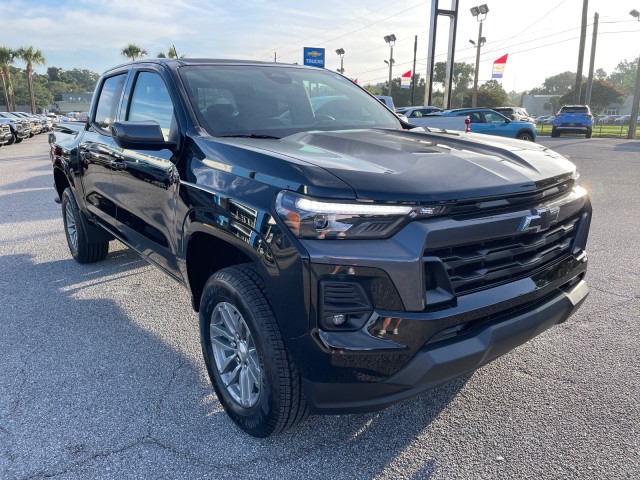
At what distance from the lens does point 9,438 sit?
250cm

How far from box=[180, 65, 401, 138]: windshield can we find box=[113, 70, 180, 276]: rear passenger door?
0.23 metres

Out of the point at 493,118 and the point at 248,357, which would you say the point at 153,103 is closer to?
the point at 248,357

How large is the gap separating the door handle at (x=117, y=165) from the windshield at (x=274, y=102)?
84cm

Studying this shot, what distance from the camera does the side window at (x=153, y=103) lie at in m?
3.08

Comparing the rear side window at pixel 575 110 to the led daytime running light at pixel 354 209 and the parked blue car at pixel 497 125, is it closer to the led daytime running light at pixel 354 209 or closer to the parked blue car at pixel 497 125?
the parked blue car at pixel 497 125

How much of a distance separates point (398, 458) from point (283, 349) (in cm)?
77

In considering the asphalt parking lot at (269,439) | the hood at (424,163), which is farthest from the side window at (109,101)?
the hood at (424,163)

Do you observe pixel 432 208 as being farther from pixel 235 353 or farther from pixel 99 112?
pixel 99 112

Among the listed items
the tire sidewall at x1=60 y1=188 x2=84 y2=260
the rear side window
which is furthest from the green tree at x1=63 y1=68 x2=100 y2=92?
the tire sidewall at x1=60 y1=188 x2=84 y2=260

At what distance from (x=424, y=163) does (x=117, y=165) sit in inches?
96.5

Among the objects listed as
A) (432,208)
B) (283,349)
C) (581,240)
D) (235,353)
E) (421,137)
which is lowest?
(235,353)

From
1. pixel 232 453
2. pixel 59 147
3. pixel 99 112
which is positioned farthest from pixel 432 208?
pixel 59 147

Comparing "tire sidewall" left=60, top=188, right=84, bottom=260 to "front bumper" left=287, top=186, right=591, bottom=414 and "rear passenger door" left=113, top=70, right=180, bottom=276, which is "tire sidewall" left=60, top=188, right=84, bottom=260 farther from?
"front bumper" left=287, top=186, right=591, bottom=414

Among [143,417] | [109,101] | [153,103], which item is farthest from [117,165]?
[143,417]
